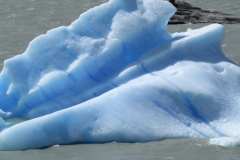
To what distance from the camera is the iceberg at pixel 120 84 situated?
4.55m

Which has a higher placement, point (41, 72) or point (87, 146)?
point (41, 72)

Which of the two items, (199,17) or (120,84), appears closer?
(120,84)

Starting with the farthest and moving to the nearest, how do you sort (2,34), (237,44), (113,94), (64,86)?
(2,34)
(237,44)
(64,86)
(113,94)

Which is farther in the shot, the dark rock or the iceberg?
the dark rock

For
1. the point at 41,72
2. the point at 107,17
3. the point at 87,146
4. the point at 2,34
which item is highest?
the point at 107,17

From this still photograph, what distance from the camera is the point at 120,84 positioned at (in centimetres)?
500

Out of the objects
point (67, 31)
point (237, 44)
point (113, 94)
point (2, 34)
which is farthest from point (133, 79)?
point (2, 34)

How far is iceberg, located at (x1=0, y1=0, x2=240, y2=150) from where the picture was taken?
4.55 m

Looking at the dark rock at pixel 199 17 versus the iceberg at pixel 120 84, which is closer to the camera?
Answer: the iceberg at pixel 120 84

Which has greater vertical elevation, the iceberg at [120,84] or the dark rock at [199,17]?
the iceberg at [120,84]

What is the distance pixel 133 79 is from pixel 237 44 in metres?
3.38

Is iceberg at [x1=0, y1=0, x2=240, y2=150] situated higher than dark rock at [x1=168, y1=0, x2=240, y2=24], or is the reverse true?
iceberg at [x1=0, y1=0, x2=240, y2=150]

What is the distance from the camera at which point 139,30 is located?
5262 mm

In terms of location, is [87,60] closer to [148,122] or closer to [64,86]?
[64,86]
